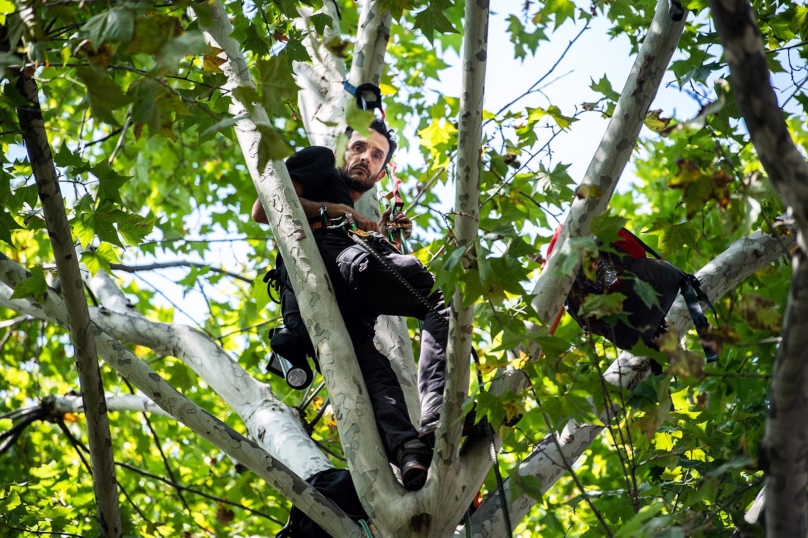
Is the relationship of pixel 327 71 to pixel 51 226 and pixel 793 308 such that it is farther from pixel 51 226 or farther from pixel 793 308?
pixel 793 308

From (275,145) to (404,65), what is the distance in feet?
18.6

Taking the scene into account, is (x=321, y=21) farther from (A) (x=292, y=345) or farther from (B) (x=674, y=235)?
(B) (x=674, y=235)

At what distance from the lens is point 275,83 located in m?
2.21

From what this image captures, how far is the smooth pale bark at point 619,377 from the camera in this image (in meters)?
2.99

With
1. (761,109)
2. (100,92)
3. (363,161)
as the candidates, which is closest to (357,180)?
(363,161)

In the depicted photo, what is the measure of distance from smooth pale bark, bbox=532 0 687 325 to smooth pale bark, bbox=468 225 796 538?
15.8 inches

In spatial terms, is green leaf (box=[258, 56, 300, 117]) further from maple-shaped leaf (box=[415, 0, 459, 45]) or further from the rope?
maple-shaped leaf (box=[415, 0, 459, 45])

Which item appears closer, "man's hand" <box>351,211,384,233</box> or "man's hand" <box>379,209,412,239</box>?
"man's hand" <box>351,211,384,233</box>

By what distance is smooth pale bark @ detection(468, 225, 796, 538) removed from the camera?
2990 millimetres

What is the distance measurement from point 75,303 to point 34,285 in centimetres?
46

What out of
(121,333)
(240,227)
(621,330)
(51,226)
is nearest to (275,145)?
(51,226)

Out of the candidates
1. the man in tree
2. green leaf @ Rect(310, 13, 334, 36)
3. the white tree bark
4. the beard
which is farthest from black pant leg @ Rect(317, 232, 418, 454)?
green leaf @ Rect(310, 13, 334, 36)

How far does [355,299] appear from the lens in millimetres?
3303

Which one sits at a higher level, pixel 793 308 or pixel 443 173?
pixel 443 173
